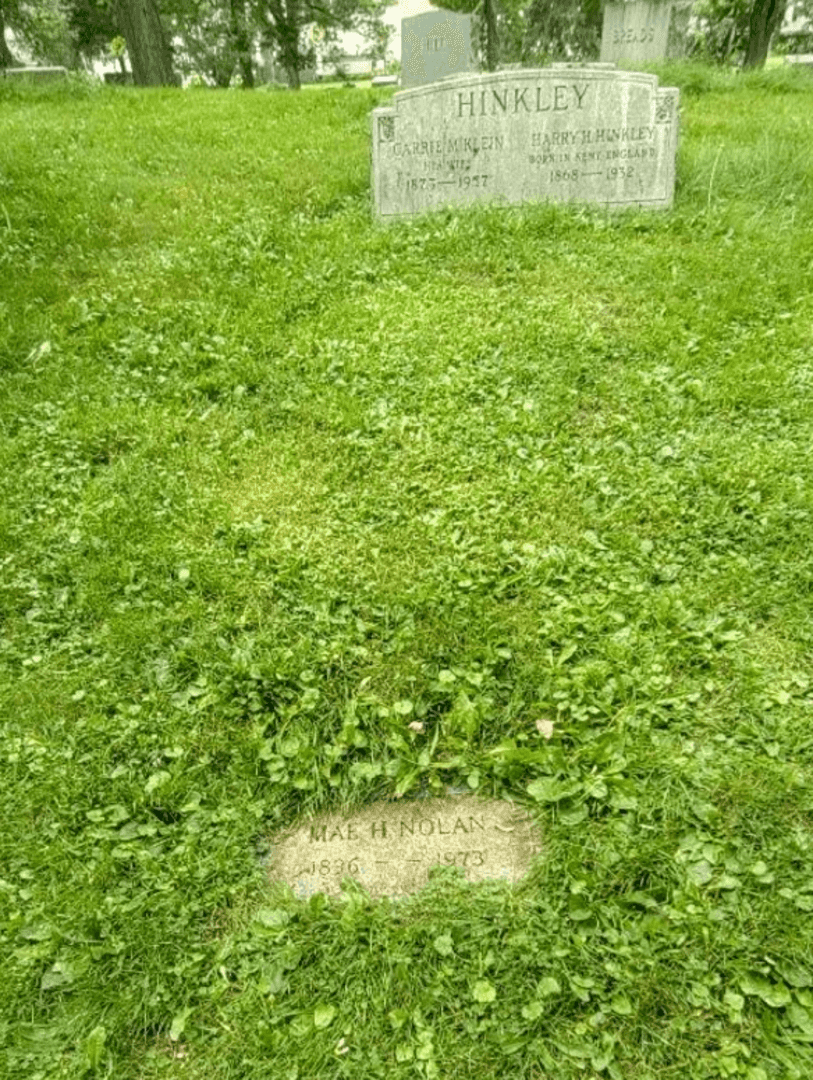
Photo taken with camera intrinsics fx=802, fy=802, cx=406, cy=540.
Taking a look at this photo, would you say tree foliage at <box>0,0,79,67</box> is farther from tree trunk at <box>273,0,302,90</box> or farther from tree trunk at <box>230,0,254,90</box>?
tree trunk at <box>273,0,302,90</box>

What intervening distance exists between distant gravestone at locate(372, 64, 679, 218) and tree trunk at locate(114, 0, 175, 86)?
9384mm

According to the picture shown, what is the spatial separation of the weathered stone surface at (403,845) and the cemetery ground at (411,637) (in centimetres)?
7

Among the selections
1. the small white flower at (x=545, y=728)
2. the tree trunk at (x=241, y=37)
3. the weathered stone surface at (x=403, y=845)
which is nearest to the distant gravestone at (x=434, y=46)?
the tree trunk at (x=241, y=37)

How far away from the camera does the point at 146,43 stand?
A: 45.8 ft

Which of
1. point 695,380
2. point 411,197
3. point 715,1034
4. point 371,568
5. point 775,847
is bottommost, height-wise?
point 715,1034

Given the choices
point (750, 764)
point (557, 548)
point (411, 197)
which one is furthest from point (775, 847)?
point (411, 197)

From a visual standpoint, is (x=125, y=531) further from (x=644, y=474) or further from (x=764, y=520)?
(x=764, y=520)

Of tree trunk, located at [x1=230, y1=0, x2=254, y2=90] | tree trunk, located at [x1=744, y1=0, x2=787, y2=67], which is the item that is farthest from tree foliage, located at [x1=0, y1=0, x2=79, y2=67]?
tree trunk, located at [x1=744, y1=0, x2=787, y2=67]

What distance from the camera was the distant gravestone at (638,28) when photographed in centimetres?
1305

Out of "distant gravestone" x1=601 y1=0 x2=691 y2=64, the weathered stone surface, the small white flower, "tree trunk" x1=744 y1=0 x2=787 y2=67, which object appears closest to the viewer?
the weathered stone surface

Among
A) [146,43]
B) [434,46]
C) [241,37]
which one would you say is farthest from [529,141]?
[241,37]

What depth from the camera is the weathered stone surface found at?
2668mm

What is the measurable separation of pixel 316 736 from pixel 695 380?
310 centimetres

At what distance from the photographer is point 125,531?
3943 millimetres
